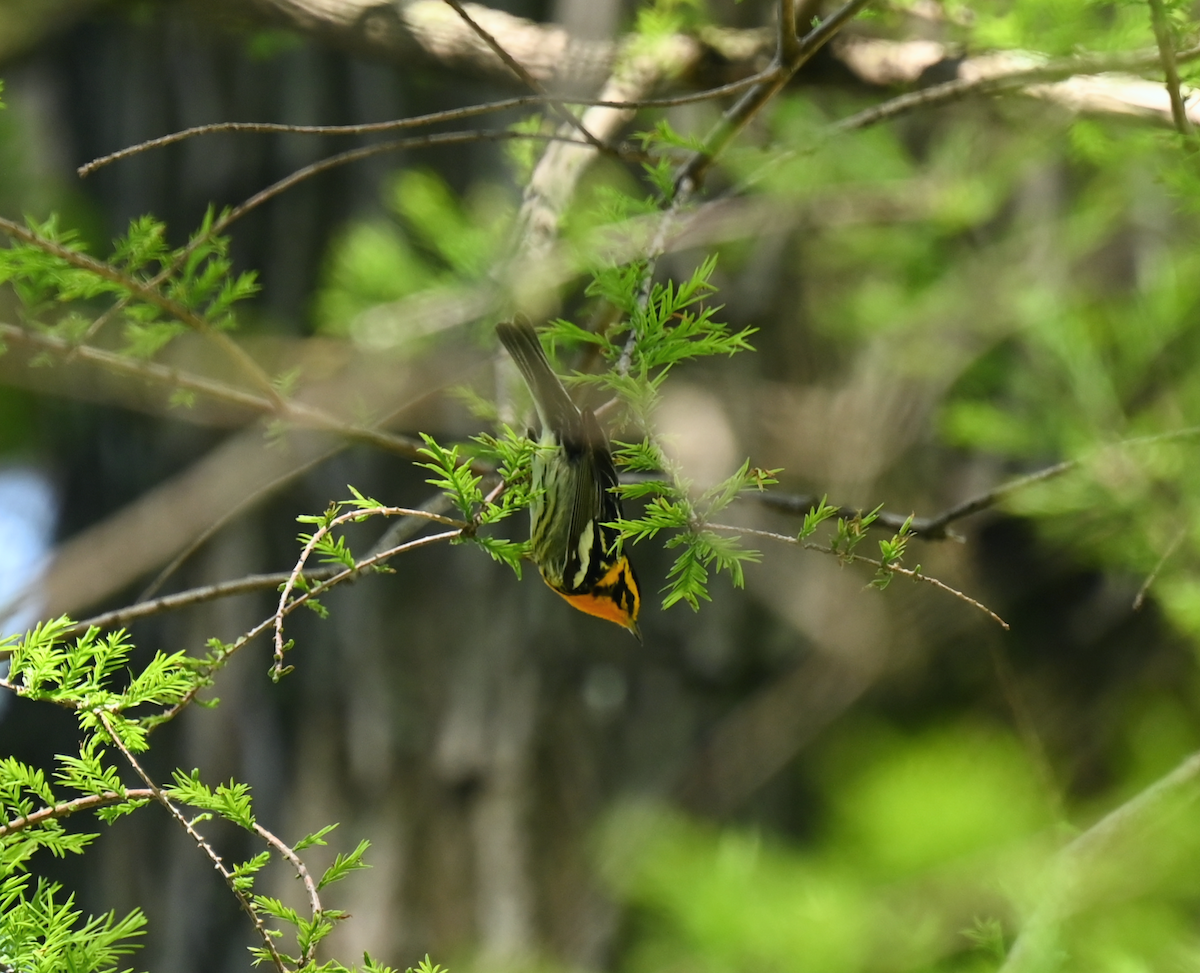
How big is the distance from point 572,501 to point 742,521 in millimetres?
1625

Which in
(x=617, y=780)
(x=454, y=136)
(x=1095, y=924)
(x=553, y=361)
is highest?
(x=454, y=136)

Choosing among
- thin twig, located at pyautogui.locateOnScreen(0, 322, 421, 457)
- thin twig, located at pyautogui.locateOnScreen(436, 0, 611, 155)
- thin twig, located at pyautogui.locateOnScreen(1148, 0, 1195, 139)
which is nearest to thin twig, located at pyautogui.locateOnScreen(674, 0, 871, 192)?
thin twig, located at pyautogui.locateOnScreen(436, 0, 611, 155)

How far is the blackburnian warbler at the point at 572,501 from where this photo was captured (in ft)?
7.02

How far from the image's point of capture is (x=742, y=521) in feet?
13.2

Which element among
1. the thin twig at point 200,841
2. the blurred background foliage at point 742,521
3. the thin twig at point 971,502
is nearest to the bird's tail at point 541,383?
the thin twig at point 971,502

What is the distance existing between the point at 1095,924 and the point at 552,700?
2.21 metres

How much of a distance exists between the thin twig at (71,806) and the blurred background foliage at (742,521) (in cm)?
195

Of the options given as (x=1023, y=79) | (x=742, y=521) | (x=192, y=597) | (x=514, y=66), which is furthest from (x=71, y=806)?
(x=742, y=521)

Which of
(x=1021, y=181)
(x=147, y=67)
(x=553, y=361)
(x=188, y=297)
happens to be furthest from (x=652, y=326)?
(x=147, y=67)

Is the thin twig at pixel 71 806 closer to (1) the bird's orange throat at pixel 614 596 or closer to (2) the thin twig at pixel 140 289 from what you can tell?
(2) the thin twig at pixel 140 289

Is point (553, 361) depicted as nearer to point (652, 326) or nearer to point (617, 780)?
point (652, 326)

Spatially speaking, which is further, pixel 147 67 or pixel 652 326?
pixel 147 67

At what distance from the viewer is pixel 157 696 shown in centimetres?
Answer: 139

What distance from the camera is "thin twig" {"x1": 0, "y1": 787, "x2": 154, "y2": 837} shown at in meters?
1.25
